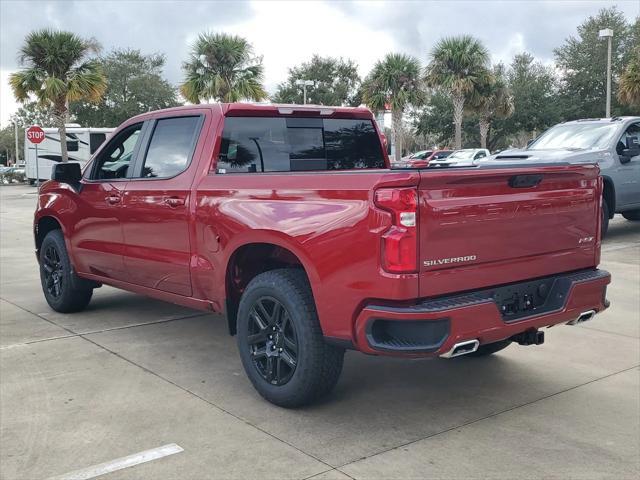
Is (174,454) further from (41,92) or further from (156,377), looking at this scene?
(41,92)

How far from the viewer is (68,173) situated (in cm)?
614

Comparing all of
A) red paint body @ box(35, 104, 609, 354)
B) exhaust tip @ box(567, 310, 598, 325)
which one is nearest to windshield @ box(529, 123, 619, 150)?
red paint body @ box(35, 104, 609, 354)

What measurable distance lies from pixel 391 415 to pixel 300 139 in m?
2.17

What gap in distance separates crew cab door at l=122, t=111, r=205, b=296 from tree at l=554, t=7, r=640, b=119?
49745mm

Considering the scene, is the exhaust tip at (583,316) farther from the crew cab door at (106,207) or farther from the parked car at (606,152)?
the parked car at (606,152)

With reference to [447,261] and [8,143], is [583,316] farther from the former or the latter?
[8,143]

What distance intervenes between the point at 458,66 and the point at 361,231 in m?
33.7

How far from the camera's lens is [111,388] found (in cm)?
459

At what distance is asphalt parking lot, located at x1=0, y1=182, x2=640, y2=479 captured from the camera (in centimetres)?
349

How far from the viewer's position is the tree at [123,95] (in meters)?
52.3

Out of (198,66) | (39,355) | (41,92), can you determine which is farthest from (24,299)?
(198,66)

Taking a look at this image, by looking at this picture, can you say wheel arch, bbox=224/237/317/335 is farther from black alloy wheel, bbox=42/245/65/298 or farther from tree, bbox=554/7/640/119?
tree, bbox=554/7/640/119

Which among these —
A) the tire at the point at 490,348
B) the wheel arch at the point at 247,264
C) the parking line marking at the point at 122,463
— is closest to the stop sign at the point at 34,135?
the wheel arch at the point at 247,264

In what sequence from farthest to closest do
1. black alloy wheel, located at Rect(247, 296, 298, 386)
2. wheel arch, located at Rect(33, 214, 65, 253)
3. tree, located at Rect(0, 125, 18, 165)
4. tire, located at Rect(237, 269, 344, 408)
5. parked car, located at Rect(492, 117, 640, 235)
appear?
tree, located at Rect(0, 125, 18, 165) → parked car, located at Rect(492, 117, 640, 235) → wheel arch, located at Rect(33, 214, 65, 253) → black alloy wheel, located at Rect(247, 296, 298, 386) → tire, located at Rect(237, 269, 344, 408)
